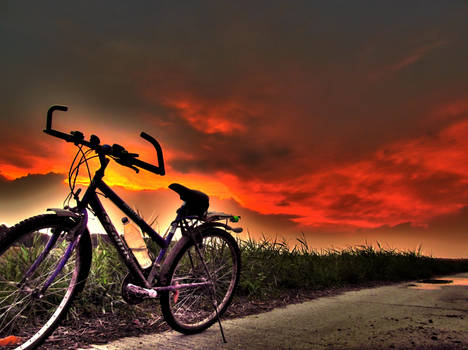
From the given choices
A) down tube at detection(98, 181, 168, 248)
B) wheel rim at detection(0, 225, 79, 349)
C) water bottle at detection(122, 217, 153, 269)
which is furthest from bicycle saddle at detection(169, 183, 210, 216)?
wheel rim at detection(0, 225, 79, 349)

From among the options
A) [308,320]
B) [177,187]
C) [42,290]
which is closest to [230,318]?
[308,320]

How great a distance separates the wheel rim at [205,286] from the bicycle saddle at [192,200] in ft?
1.15

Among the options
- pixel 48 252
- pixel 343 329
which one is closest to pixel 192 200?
pixel 48 252

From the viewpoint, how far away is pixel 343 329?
3670mm

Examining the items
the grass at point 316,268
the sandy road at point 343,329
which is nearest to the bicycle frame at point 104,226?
the sandy road at point 343,329

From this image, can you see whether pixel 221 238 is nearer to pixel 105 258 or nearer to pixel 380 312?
pixel 105 258

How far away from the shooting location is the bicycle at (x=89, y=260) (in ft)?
9.82

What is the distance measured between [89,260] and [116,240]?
0.25m

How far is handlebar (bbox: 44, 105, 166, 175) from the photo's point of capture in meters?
2.98

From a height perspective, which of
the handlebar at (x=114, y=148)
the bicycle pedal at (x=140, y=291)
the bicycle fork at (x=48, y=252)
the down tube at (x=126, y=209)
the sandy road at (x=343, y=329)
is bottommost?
the sandy road at (x=343, y=329)

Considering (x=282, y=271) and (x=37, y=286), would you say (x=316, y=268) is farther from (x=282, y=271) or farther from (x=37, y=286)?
(x=37, y=286)

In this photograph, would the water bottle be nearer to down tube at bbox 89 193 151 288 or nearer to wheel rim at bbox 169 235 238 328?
down tube at bbox 89 193 151 288

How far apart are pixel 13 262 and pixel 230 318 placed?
7.32 ft

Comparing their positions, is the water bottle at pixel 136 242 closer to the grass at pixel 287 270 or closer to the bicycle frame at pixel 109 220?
the bicycle frame at pixel 109 220
